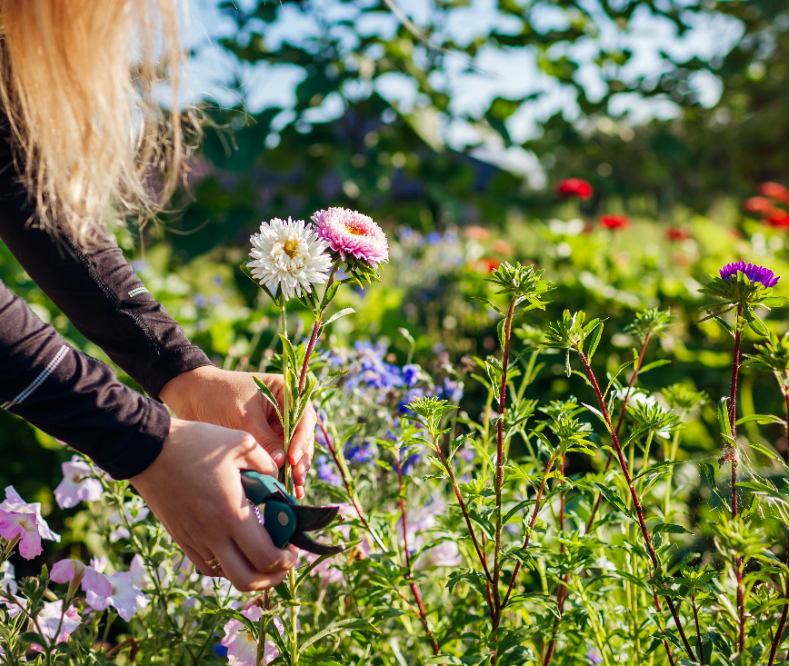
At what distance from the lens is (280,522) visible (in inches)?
24.8

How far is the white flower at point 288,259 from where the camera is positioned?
66 cm

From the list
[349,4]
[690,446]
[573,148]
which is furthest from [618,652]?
[573,148]

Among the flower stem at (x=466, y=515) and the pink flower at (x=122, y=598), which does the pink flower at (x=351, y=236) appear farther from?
the pink flower at (x=122, y=598)

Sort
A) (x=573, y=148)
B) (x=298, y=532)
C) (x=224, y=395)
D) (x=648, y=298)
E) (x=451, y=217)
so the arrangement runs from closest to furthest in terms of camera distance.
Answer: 1. (x=298, y=532)
2. (x=224, y=395)
3. (x=648, y=298)
4. (x=451, y=217)
5. (x=573, y=148)

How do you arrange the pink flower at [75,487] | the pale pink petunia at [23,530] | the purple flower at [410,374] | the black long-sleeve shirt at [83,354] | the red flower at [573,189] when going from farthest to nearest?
the red flower at [573,189] → the purple flower at [410,374] → the pink flower at [75,487] → the pale pink petunia at [23,530] → the black long-sleeve shirt at [83,354]

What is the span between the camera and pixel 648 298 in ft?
7.19

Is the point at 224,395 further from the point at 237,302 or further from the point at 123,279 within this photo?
the point at 237,302

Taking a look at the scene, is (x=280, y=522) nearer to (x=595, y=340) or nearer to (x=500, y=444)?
(x=500, y=444)

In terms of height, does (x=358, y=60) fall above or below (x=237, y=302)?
above

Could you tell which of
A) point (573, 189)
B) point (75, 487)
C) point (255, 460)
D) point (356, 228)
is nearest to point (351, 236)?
point (356, 228)

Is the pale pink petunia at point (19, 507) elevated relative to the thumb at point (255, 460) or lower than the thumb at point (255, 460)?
lower

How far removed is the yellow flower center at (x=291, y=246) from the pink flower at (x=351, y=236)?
0.12ft

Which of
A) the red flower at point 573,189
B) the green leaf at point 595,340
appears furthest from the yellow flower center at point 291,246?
the red flower at point 573,189

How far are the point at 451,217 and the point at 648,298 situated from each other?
4.72 ft
